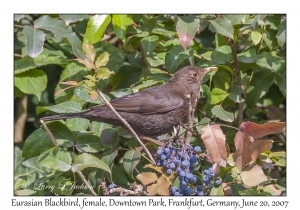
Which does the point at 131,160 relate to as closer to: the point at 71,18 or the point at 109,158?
the point at 109,158

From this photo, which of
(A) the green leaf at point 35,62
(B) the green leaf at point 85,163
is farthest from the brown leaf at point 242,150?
(A) the green leaf at point 35,62

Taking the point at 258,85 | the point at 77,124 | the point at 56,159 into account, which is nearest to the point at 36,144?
the point at 77,124

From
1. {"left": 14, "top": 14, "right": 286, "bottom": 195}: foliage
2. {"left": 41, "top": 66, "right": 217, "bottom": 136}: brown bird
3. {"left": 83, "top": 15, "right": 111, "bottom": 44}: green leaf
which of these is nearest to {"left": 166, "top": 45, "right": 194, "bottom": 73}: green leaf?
{"left": 14, "top": 14, "right": 286, "bottom": 195}: foliage

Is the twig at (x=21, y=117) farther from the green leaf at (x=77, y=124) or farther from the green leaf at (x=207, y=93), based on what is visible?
the green leaf at (x=207, y=93)

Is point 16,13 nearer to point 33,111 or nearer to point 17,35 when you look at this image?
point 17,35
